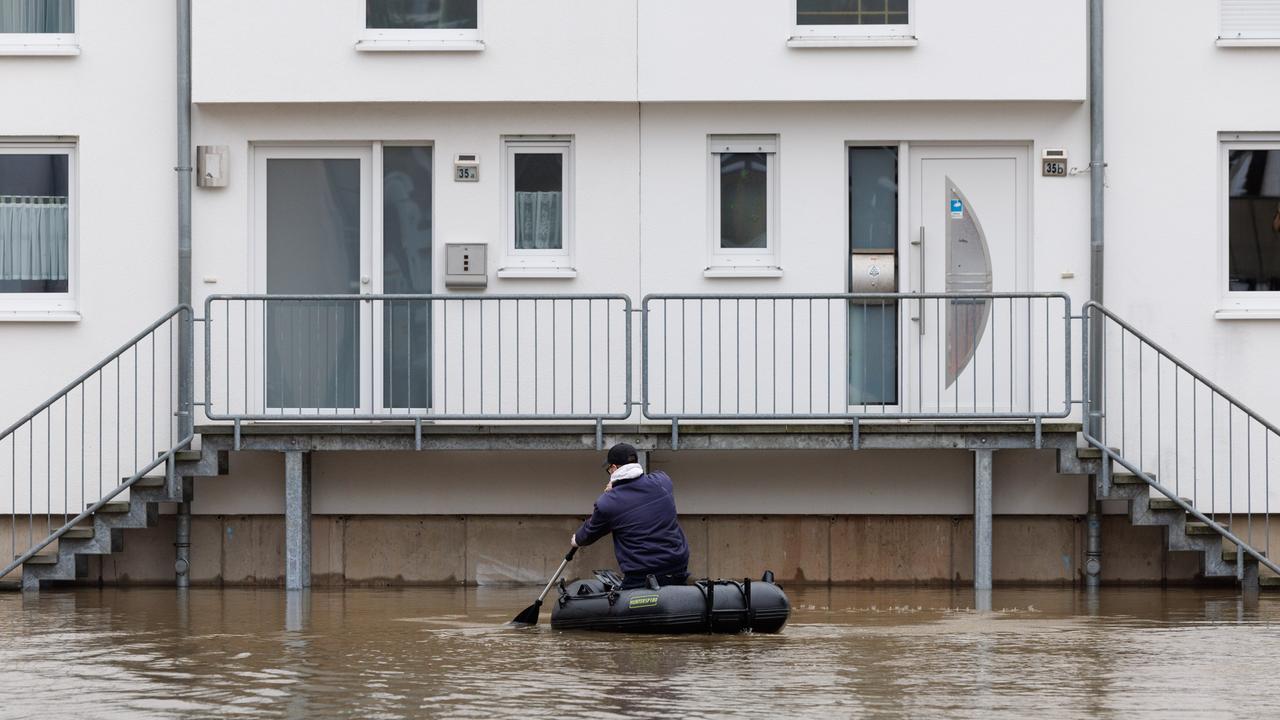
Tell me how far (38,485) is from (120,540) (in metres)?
0.96

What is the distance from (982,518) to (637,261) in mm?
3511

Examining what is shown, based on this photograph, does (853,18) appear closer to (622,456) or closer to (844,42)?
(844,42)

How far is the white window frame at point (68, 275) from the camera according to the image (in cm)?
1806

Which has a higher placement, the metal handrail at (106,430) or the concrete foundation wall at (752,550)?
the metal handrail at (106,430)

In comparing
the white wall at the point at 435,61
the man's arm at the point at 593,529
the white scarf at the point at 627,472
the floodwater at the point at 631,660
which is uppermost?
the white wall at the point at 435,61

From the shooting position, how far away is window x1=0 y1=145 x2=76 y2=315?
18141mm

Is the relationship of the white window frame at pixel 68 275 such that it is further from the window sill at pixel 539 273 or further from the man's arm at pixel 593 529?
the man's arm at pixel 593 529

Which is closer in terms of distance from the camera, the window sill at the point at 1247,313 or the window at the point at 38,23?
the window sill at the point at 1247,313

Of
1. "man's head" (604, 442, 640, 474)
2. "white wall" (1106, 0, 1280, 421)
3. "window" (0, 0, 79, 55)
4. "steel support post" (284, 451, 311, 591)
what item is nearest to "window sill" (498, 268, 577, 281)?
"steel support post" (284, 451, 311, 591)

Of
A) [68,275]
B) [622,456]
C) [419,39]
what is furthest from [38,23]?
[622,456]

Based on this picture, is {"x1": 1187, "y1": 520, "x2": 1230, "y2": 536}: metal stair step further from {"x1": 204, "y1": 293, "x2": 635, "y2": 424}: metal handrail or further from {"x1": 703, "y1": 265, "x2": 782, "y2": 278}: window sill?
{"x1": 204, "y1": 293, "x2": 635, "y2": 424}: metal handrail

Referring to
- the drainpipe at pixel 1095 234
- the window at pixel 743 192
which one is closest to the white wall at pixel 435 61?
the window at pixel 743 192

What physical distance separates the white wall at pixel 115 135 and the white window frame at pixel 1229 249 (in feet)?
28.4

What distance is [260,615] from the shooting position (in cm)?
1563
